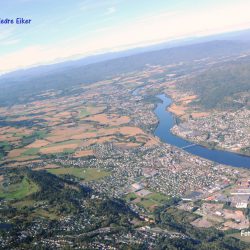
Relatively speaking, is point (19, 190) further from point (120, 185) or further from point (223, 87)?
point (223, 87)

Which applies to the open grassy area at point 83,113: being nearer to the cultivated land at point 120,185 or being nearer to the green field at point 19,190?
the cultivated land at point 120,185

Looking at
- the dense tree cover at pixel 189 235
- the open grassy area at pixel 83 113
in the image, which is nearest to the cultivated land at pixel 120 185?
the dense tree cover at pixel 189 235

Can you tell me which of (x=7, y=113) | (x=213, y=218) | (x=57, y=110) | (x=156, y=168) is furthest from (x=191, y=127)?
(x=7, y=113)

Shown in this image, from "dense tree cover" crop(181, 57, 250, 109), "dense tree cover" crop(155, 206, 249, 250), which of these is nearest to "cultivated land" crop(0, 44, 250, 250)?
"dense tree cover" crop(155, 206, 249, 250)

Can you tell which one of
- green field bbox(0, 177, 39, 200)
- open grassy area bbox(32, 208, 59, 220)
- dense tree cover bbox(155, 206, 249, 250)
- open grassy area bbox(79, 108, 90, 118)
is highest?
open grassy area bbox(79, 108, 90, 118)

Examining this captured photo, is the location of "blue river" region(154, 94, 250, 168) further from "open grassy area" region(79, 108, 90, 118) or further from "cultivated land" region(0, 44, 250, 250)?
"open grassy area" region(79, 108, 90, 118)
